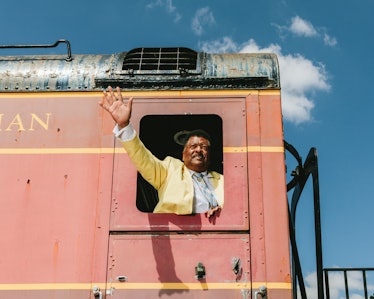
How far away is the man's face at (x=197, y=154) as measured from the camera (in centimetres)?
456

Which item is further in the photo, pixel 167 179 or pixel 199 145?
pixel 199 145

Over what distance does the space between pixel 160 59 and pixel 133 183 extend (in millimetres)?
1198

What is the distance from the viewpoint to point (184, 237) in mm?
4035

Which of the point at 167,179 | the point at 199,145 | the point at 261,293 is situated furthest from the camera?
the point at 199,145

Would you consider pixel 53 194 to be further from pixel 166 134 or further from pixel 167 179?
pixel 166 134

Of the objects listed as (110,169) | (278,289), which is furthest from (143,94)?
(278,289)

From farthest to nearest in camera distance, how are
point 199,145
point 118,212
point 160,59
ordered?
point 160,59 → point 199,145 → point 118,212

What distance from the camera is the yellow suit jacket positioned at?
160 inches

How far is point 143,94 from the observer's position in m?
4.50

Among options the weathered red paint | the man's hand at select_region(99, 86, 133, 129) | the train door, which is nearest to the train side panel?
the weathered red paint

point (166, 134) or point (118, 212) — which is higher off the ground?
point (166, 134)

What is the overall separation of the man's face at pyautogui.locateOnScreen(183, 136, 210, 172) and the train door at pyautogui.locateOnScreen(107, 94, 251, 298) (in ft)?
0.81

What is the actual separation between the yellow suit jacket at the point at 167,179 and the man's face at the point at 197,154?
0.08 m

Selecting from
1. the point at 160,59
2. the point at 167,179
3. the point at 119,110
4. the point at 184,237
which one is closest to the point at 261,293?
the point at 184,237
